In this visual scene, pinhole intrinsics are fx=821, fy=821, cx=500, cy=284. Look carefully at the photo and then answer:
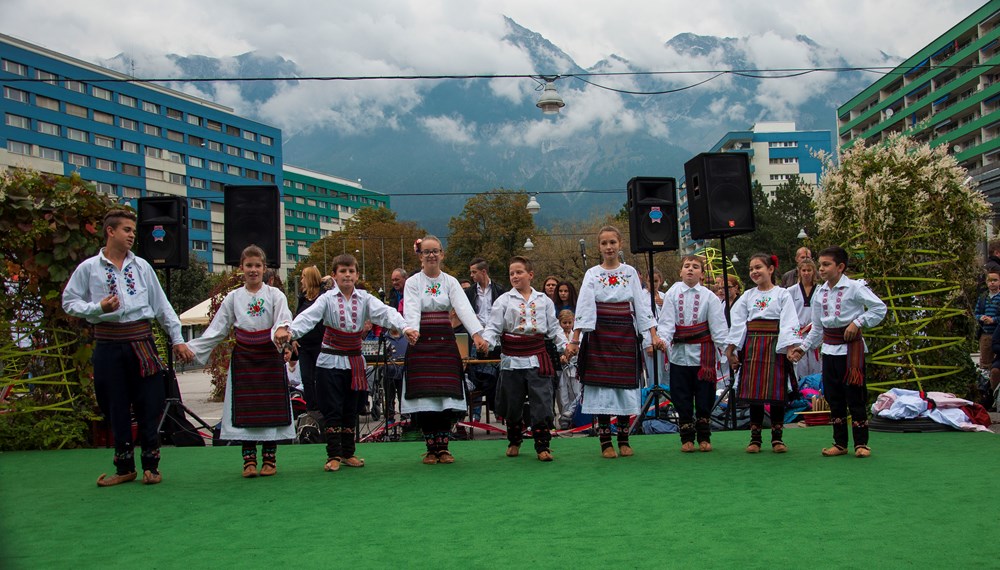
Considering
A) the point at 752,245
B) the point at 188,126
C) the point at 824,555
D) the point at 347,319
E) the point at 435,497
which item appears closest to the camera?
the point at 824,555

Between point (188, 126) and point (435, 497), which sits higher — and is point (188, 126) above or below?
A: above

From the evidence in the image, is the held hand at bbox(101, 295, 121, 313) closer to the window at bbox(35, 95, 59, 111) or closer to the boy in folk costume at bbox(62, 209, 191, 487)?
the boy in folk costume at bbox(62, 209, 191, 487)

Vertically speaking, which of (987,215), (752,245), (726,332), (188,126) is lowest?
(726,332)

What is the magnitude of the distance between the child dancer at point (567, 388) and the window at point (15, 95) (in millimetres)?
57304

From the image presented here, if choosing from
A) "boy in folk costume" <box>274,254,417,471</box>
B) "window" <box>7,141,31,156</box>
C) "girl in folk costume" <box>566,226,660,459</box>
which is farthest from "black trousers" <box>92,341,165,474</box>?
"window" <box>7,141,31,156</box>

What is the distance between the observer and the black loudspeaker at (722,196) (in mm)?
8305

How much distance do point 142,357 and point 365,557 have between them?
2719 millimetres

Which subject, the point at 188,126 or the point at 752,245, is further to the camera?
the point at 188,126

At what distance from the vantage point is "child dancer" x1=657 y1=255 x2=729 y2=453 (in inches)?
258

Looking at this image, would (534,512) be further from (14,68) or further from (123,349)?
(14,68)

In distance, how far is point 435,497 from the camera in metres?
4.88

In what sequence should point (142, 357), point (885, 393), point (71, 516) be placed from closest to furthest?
point (71, 516) < point (142, 357) < point (885, 393)

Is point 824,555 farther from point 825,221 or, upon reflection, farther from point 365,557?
point 825,221

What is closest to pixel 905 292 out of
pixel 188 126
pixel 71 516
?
pixel 71 516
